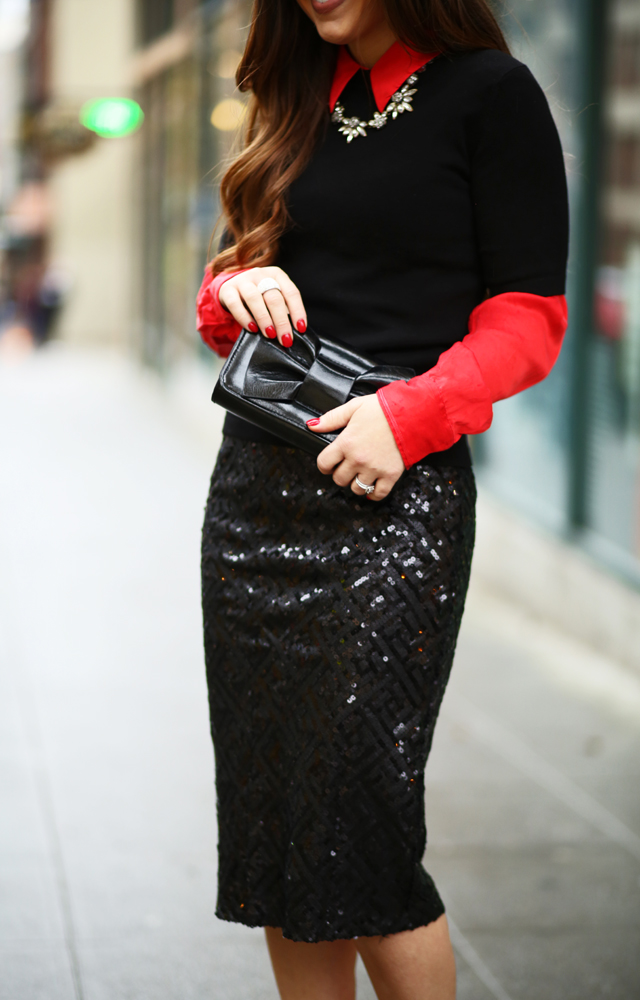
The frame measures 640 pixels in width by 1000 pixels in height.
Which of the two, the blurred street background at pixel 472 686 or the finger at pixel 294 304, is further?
the blurred street background at pixel 472 686

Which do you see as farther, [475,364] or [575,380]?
[575,380]

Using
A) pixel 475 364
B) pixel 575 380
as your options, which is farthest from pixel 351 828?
pixel 575 380

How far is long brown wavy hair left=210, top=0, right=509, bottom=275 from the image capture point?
5.79 feet

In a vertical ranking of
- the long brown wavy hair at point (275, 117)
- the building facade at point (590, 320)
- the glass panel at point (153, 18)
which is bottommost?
the building facade at point (590, 320)

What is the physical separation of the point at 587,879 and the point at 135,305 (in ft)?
50.2

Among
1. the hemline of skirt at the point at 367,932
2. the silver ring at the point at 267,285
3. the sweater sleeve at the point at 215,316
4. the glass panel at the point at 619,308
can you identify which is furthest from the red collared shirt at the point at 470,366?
the glass panel at the point at 619,308

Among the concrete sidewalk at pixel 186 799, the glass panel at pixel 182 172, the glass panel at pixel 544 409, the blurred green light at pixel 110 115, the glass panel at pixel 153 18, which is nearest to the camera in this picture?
the concrete sidewalk at pixel 186 799

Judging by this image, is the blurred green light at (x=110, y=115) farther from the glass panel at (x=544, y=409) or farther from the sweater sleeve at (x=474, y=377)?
the sweater sleeve at (x=474, y=377)

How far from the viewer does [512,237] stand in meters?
1.63

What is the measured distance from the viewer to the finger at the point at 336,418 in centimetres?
163

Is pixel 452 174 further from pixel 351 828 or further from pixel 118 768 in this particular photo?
pixel 118 768

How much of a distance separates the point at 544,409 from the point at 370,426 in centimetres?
419

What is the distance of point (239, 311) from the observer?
173cm

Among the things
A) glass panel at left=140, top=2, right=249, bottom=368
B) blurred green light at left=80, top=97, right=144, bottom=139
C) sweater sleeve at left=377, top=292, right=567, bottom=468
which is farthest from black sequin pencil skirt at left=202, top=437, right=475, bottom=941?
blurred green light at left=80, top=97, right=144, bottom=139
